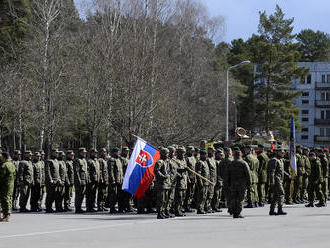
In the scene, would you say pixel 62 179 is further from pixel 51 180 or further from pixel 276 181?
pixel 276 181

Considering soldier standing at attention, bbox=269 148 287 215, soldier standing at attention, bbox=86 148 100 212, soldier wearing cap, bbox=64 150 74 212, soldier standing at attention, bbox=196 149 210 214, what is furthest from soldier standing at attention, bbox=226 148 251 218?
soldier wearing cap, bbox=64 150 74 212

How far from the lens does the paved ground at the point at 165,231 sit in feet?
41.9

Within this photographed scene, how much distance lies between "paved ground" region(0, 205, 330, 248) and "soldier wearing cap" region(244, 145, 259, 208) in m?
2.11

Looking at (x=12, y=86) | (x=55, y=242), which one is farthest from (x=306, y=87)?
(x=55, y=242)

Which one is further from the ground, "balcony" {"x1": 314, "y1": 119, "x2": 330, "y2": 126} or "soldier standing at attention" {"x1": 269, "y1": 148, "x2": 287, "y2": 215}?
"balcony" {"x1": 314, "y1": 119, "x2": 330, "y2": 126}

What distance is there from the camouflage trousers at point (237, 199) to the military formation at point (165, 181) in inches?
1.1

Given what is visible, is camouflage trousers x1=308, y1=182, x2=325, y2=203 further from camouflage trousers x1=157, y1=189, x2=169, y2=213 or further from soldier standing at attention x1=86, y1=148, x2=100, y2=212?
soldier standing at attention x1=86, y1=148, x2=100, y2=212

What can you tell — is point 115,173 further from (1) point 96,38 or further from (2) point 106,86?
(1) point 96,38

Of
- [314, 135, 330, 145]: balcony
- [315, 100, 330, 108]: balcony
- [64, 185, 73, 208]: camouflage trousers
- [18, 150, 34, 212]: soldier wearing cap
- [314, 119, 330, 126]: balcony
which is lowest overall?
[64, 185, 73, 208]: camouflage trousers

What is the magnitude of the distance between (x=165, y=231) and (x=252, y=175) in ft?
23.0

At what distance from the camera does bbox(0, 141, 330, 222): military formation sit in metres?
17.6

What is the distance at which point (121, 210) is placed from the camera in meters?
20.0

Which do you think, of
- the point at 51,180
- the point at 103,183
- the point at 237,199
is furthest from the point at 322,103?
the point at 237,199

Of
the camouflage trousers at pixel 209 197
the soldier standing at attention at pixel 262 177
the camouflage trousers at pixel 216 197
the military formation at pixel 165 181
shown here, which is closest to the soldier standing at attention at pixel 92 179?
the military formation at pixel 165 181
